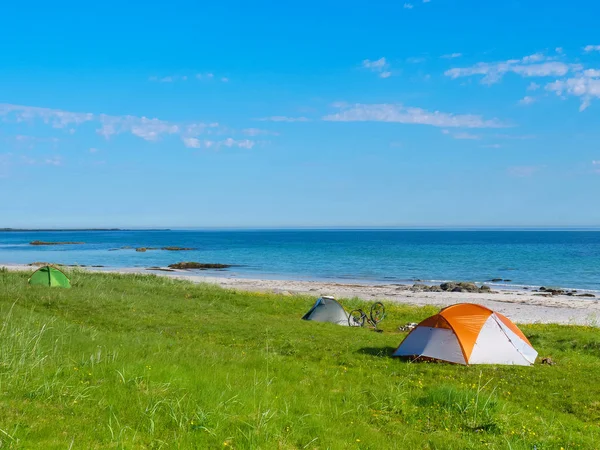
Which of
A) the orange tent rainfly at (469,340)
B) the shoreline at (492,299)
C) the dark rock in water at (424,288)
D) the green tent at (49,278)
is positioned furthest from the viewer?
the dark rock in water at (424,288)

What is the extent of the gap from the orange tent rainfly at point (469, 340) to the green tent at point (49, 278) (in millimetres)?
24193

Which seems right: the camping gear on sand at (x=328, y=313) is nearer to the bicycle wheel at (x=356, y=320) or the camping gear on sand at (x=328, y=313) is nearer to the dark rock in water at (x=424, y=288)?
the bicycle wheel at (x=356, y=320)

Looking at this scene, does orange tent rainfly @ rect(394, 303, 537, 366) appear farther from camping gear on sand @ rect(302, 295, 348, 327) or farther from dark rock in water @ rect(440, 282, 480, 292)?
dark rock in water @ rect(440, 282, 480, 292)

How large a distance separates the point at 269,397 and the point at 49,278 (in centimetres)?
2737

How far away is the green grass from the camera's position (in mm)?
7655

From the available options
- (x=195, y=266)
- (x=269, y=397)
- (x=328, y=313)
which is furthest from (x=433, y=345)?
(x=195, y=266)

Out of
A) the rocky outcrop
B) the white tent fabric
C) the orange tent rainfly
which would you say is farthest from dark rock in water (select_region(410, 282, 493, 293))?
the white tent fabric

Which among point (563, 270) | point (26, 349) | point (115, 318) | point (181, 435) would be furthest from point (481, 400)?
point (563, 270)

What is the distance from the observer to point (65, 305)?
79.6 ft

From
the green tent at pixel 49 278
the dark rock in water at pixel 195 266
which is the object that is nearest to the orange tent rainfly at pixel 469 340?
the green tent at pixel 49 278

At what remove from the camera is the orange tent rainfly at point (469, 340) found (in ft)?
55.1

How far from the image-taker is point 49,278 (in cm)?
3216

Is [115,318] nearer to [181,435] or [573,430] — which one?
[181,435]

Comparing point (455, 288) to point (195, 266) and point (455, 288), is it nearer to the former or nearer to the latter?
point (455, 288)
